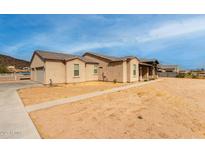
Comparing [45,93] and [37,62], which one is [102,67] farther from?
[45,93]

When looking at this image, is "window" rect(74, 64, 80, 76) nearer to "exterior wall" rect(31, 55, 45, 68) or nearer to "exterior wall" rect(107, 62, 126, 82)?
"exterior wall" rect(31, 55, 45, 68)

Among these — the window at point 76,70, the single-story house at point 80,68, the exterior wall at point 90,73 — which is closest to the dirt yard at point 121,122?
the single-story house at point 80,68

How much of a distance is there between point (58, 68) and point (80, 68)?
307 cm

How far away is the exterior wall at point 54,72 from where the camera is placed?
17047mm

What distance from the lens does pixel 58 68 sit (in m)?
18.0

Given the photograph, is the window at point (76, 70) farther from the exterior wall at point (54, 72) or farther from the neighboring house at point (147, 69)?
the neighboring house at point (147, 69)

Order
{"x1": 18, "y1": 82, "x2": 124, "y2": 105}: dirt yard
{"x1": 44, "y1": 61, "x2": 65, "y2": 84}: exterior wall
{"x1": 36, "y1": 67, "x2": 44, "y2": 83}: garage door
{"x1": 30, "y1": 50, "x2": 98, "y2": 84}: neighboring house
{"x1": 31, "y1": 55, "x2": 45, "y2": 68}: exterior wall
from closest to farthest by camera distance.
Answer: {"x1": 18, "y1": 82, "x2": 124, "y2": 105}: dirt yard, {"x1": 44, "y1": 61, "x2": 65, "y2": 84}: exterior wall, {"x1": 30, "y1": 50, "x2": 98, "y2": 84}: neighboring house, {"x1": 31, "y1": 55, "x2": 45, "y2": 68}: exterior wall, {"x1": 36, "y1": 67, "x2": 44, "y2": 83}: garage door

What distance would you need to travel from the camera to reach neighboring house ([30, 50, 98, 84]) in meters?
17.2

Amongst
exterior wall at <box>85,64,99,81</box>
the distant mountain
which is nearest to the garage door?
exterior wall at <box>85,64,99,81</box>

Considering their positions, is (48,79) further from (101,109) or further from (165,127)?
(165,127)

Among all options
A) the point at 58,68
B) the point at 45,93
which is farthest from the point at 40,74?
the point at 45,93
